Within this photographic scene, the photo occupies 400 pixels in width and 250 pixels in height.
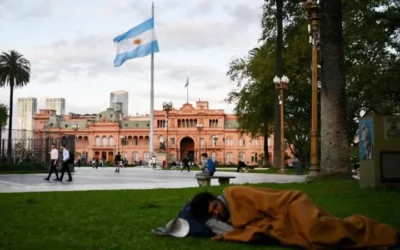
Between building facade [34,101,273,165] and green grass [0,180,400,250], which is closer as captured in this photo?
green grass [0,180,400,250]

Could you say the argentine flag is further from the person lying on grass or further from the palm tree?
the person lying on grass

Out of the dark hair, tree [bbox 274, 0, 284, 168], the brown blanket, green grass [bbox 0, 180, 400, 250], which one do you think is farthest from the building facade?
the brown blanket

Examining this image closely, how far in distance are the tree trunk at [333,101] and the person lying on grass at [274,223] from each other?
9472 mm

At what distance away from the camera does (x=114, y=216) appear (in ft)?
26.2

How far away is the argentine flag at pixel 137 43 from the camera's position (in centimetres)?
4291

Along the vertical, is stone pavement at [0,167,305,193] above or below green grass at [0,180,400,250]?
above

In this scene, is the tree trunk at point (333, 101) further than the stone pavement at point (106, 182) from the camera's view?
No

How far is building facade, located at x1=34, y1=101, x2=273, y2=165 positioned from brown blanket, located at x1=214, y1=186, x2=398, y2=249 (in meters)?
97.4

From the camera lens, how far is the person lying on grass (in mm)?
4988

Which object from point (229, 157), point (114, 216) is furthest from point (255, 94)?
point (229, 157)

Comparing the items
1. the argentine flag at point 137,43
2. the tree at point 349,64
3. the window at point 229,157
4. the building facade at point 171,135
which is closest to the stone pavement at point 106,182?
the tree at point 349,64

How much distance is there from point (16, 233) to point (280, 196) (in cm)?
A: 306

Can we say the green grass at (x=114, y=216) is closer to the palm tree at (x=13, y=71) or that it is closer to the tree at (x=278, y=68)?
the tree at (x=278, y=68)

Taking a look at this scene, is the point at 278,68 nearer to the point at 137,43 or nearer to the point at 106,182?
the point at 106,182
